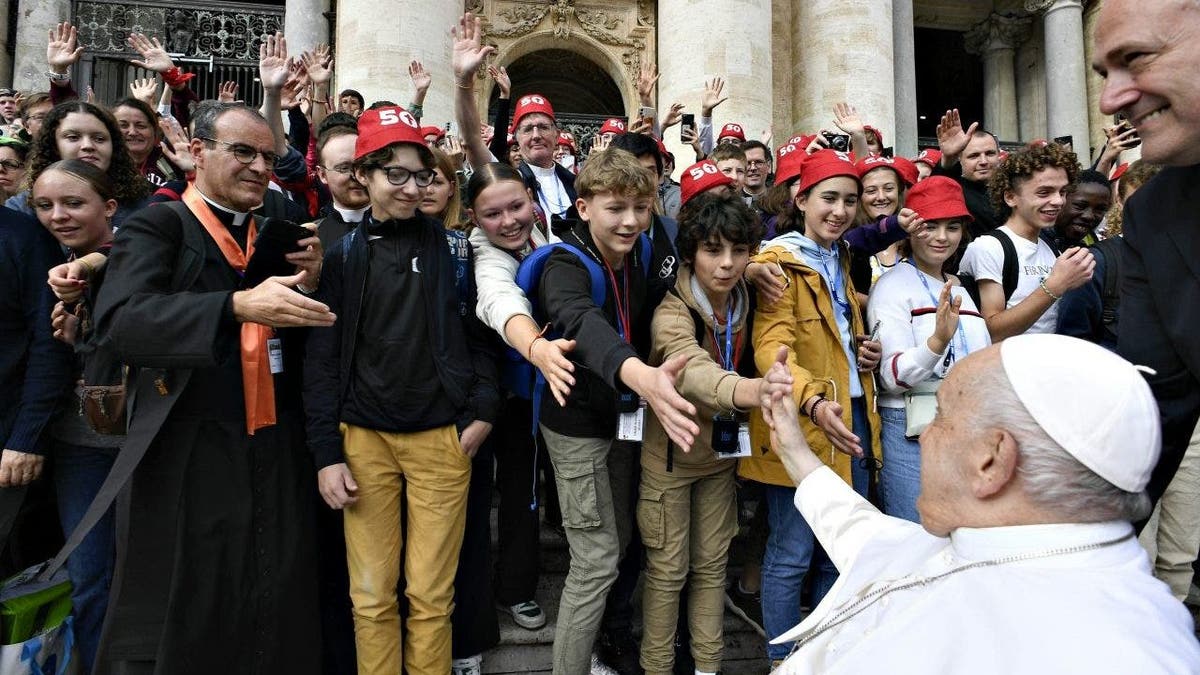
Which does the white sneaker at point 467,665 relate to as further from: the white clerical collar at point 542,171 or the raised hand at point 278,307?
the white clerical collar at point 542,171

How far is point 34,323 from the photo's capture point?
121 inches

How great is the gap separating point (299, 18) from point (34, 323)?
31.9ft

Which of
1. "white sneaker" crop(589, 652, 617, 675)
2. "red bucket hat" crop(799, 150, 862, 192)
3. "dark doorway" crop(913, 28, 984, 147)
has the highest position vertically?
"dark doorway" crop(913, 28, 984, 147)

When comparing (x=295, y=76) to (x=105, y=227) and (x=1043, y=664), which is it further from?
(x=1043, y=664)

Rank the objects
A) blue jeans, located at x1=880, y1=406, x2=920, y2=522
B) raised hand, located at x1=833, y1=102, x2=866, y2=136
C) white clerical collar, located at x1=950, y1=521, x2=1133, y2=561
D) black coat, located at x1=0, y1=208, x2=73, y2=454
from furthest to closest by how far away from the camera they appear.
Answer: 1. raised hand, located at x1=833, y1=102, x2=866, y2=136
2. blue jeans, located at x1=880, y1=406, x2=920, y2=522
3. black coat, located at x1=0, y1=208, x2=73, y2=454
4. white clerical collar, located at x1=950, y1=521, x2=1133, y2=561

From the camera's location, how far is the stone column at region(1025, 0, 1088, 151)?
15.1m

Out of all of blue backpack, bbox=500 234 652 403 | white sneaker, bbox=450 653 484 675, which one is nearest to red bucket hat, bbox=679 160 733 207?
blue backpack, bbox=500 234 652 403

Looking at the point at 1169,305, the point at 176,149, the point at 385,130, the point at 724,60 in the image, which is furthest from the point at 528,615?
the point at 724,60

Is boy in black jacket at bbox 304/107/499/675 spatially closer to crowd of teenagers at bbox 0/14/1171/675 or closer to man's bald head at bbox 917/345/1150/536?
crowd of teenagers at bbox 0/14/1171/675

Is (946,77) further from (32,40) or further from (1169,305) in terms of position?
(1169,305)

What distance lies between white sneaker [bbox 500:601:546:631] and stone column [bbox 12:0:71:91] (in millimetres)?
12506

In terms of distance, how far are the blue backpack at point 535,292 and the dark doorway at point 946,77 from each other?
69.5 ft

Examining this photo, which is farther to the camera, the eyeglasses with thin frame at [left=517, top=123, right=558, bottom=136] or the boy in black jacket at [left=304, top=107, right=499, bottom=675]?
the eyeglasses with thin frame at [left=517, top=123, right=558, bottom=136]

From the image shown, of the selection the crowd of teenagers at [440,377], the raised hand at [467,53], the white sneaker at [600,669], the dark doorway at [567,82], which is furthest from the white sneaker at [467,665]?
the dark doorway at [567,82]
